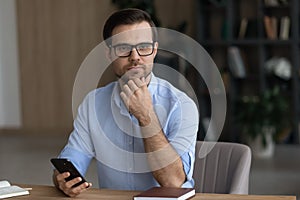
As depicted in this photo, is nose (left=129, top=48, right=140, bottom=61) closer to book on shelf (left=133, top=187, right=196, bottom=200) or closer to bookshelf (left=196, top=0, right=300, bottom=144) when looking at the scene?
book on shelf (left=133, top=187, right=196, bottom=200)

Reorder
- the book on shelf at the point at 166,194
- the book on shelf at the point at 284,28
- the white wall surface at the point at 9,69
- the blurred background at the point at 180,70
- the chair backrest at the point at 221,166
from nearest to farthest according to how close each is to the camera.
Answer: the book on shelf at the point at 166,194 < the chair backrest at the point at 221,166 < the blurred background at the point at 180,70 < the book on shelf at the point at 284,28 < the white wall surface at the point at 9,69

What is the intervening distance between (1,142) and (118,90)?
5136mm

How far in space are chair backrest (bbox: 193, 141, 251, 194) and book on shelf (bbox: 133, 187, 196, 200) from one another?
43cm

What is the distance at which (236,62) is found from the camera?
21.7ft

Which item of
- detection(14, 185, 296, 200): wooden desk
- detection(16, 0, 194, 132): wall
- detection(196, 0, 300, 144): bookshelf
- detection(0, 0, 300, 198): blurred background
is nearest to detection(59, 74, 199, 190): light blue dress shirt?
detection(14, 185, 296, 200): wooden desk

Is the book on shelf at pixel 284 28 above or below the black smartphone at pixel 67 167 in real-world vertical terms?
above

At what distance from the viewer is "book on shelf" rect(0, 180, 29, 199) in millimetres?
2137

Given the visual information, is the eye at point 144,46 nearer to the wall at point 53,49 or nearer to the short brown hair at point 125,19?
the short brown hair at point 125,19

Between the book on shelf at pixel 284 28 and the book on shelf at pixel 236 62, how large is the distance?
1.47 feet

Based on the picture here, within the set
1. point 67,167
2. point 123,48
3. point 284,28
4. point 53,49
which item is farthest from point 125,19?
point 53,49

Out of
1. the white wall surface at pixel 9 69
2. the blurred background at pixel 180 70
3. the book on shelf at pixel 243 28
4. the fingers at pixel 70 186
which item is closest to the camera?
the fingers at pixel 70 186

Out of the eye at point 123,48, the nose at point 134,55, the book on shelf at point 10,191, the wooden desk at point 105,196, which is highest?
the eye at point 123,48

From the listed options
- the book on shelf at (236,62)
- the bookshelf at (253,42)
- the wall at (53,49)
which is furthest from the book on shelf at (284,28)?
the wall at (53,49)

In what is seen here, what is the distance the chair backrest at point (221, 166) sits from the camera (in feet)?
8.02
